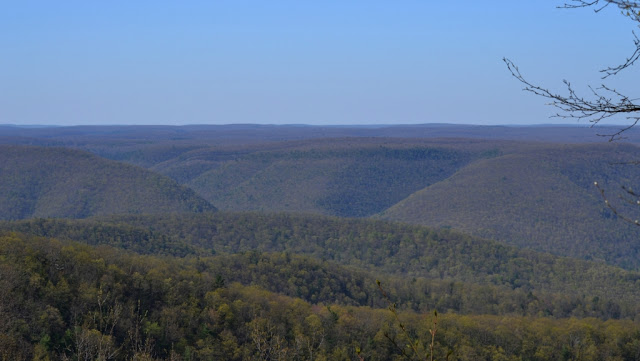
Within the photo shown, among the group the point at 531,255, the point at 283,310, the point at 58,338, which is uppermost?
the point at 58,338

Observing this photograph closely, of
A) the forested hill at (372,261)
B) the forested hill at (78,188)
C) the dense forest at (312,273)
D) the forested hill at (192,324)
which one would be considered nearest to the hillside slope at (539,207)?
the dense forest at (312,273)

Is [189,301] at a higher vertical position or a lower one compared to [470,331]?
higher

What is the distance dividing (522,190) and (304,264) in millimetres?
114867

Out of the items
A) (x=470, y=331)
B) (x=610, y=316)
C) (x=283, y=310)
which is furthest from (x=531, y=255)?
(x=283, y=310)

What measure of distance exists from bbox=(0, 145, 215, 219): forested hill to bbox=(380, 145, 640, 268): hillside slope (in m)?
60.1

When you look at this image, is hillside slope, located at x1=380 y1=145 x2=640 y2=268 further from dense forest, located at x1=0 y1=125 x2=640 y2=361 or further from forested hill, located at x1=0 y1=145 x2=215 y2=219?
forested hill, located at x1=0 y1=145 x2=215 y2=219

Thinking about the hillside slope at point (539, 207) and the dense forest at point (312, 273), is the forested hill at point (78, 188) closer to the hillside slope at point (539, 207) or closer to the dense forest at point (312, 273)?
the dense forest at point (312, 273)

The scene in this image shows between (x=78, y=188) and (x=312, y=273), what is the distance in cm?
11329

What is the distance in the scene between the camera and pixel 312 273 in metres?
75.9

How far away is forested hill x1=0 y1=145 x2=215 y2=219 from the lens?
162250 mm

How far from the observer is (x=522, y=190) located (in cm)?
17738

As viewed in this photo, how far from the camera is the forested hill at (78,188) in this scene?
6388 inches

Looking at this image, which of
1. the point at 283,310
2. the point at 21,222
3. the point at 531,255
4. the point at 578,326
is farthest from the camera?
the point at 531,255

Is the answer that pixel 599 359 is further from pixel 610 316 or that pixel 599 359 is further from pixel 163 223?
pixel 163 223
